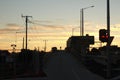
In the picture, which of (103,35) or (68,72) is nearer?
(103,35)

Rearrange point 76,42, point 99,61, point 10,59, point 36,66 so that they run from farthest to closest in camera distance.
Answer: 1. point 76,42
2. point 99,61
3. point 36,66
4. point 10,59

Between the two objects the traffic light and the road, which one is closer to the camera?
the traffic light

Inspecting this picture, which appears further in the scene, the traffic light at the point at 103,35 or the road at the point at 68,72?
the road at the point at 68,72

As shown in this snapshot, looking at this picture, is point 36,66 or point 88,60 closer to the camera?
point 36,66

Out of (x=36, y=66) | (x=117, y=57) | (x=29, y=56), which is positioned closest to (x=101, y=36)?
(x=36, y=66)

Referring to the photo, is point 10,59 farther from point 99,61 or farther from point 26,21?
point 26,21

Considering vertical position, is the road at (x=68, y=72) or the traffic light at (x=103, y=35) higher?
the traffic light at (x=103, y=35)

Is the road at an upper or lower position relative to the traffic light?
lower

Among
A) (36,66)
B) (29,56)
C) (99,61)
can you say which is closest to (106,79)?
(36,66)

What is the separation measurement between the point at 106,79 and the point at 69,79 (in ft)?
9.33

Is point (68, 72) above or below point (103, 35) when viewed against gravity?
below

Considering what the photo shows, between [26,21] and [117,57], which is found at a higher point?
[26,21]

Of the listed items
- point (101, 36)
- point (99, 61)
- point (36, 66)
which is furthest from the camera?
point (99, 61)

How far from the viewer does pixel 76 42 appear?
73125 millimetres
